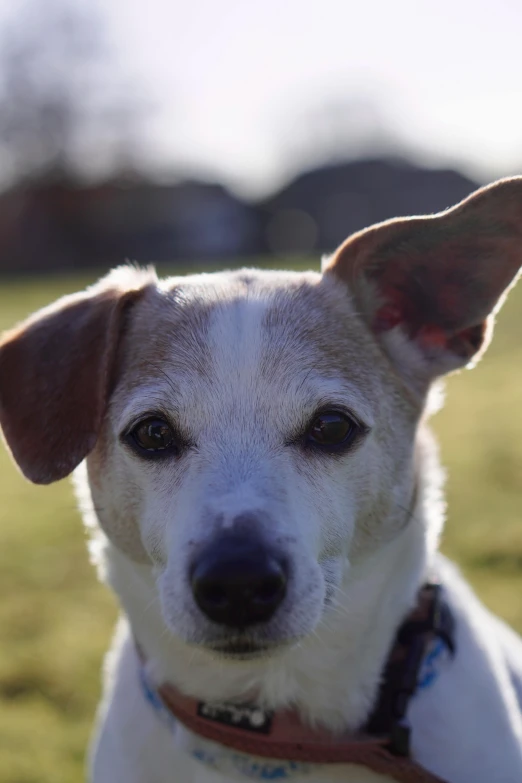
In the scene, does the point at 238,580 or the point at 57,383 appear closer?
the point at 238,580

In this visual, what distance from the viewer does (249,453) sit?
233 cm

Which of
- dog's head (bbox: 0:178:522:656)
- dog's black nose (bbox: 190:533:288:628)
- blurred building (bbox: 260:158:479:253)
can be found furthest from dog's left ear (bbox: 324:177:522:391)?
blurred building (bbox: 260:158:479:253)

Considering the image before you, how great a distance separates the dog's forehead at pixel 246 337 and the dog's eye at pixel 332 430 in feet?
0.32

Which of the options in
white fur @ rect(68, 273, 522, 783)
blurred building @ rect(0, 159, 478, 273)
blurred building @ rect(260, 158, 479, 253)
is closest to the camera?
white fur @ rect(68, 273, 522, 783)

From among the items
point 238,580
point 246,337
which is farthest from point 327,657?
point 246,337

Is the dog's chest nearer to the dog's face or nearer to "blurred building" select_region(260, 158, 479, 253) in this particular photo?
the dog's face

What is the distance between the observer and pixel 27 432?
263 centimetres

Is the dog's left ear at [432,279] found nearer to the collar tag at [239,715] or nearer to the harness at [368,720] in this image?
the harness at [368,720]

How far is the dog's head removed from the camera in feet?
7.08

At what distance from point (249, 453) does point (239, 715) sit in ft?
2.64

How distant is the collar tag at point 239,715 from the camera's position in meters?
2.49

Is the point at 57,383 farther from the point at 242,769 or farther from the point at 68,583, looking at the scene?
the point at 68,583

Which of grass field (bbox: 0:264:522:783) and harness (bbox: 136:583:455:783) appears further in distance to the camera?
grass field (bbox: 0:264:522:783)

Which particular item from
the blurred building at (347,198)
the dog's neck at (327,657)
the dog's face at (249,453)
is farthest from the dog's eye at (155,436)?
the blurred building at (347,198)
